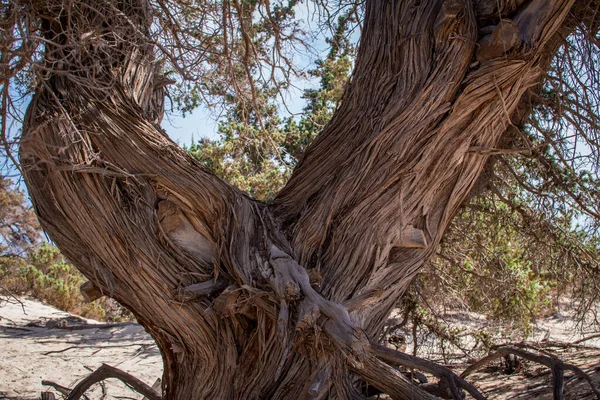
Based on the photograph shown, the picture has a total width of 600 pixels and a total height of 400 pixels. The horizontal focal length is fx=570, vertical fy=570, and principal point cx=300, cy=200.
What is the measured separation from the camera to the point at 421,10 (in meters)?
3.37

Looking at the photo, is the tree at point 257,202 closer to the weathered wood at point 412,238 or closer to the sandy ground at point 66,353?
the weathered wood at point 412,238

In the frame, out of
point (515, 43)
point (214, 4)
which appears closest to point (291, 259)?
point (515, 43)

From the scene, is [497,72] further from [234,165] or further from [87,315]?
[87,315]

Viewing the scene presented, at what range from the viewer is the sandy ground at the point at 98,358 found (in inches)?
148

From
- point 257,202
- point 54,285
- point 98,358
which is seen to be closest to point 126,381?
point 257,202

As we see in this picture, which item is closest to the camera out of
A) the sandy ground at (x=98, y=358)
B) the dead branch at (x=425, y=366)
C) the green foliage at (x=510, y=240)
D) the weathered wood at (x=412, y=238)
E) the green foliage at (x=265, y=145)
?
the dead branch at (x=425, y=366)

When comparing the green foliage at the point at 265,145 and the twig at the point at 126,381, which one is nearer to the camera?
the twig at the point at 126,381

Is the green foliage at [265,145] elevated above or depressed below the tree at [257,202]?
above

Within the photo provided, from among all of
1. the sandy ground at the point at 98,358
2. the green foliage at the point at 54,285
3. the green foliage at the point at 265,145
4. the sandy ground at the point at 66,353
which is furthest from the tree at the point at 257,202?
the green foliage at the point at 54,285

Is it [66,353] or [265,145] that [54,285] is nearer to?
[66,353]

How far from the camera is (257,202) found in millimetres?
3443

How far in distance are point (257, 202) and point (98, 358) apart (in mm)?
3676

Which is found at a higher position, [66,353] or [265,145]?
[265,145]

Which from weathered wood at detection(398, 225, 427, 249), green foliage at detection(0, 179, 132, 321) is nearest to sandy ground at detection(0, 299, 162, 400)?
green foliage at detection(0, 179, 132, 321)
